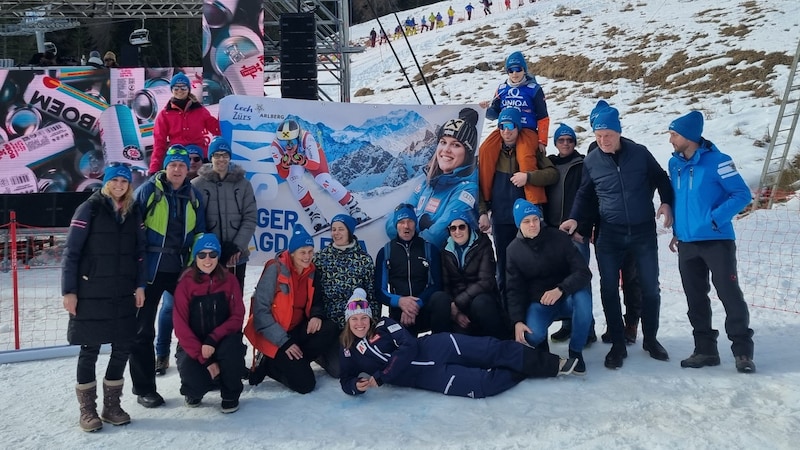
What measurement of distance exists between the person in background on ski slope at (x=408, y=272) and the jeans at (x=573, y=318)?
0.70 meters

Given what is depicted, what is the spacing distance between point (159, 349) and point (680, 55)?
A: 21.5 metres

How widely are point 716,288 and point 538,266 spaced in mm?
1137

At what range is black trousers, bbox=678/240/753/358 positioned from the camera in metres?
4.20

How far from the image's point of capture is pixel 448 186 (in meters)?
5.36

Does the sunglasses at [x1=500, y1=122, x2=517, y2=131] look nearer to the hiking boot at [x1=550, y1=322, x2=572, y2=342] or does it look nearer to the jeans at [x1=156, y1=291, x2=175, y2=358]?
the hiking boot at [x1=550, y1=322, x2=572, y2=342]

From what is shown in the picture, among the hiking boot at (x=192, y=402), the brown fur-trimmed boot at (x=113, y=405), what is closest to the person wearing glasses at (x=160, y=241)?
the hiking boot at (x=192, y=402)

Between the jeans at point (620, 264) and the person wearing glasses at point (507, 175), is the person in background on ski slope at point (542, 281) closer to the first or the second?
the jeans at point (620, 264)

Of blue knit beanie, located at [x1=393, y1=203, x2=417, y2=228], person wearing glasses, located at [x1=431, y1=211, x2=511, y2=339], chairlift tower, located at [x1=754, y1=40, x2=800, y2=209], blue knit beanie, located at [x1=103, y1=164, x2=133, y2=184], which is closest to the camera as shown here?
blue knit beanie, located at [x1=103, y1=164, x2=133, y2=184]

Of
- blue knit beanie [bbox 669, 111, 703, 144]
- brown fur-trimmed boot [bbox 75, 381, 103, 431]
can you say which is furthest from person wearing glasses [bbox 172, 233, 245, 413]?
blue knit beanie [bbox 669, 111, 703, 144]

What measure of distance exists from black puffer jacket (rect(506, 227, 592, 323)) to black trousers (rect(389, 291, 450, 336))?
0.43 m

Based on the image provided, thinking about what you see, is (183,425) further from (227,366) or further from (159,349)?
(159,349)

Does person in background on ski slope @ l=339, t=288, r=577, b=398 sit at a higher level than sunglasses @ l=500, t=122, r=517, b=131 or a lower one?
lower

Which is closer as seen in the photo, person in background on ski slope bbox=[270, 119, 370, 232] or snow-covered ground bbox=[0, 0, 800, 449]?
snow-covered ground bbox=[0, 0, 800, 449]

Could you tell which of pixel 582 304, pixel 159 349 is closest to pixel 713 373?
pixel 582 304
